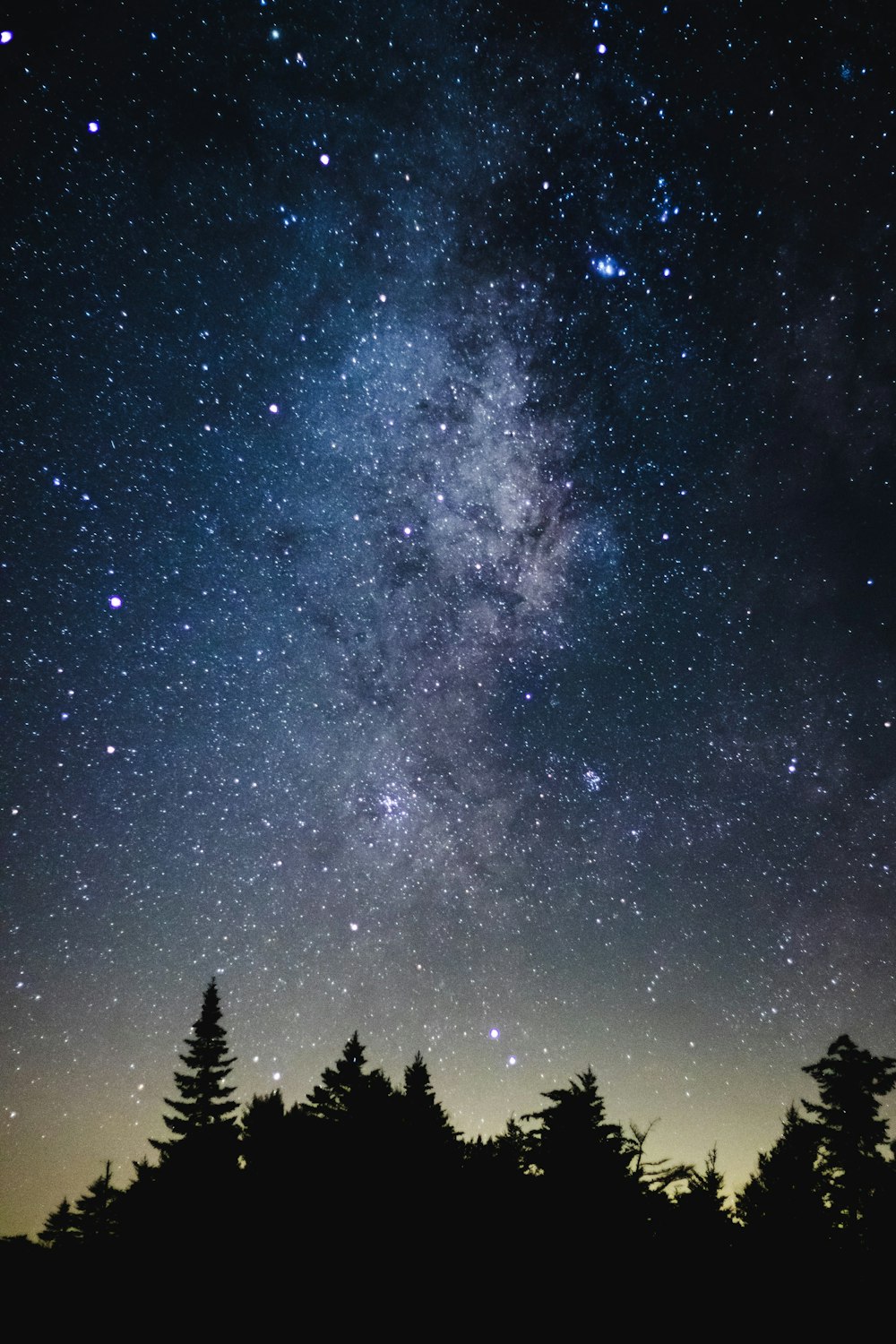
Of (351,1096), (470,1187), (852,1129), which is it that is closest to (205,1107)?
(351,1096)

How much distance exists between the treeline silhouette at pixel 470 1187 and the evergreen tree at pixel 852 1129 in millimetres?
41

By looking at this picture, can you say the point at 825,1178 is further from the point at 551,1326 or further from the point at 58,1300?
the point at 58,1300

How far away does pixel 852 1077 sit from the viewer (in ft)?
61.7

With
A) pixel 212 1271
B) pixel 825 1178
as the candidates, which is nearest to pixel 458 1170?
pixel 212 1271

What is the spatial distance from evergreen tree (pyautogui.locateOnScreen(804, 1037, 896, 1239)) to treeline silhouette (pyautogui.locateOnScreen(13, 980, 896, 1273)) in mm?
41

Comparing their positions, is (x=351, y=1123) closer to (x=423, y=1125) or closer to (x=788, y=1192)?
(x=423, y=1125)

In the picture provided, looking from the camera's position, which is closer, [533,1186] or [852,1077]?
[533,1186]

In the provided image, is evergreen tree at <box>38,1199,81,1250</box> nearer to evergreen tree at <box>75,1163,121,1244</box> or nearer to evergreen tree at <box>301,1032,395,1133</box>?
evergreen tree at <box>75,1163,121,1244</box>

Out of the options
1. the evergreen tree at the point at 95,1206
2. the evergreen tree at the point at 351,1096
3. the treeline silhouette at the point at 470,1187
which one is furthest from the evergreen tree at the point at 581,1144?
the evergreen tree at the point at 95,1206

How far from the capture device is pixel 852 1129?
18.2 m

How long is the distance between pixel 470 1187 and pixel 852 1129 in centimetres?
1279

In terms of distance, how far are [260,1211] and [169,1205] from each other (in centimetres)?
434

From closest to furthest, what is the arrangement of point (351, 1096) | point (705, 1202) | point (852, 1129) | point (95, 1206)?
point (705, 1202) < point (852, 1129) < point (351, 1096) < point (95, 1206)

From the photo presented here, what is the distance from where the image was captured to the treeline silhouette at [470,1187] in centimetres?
1212
